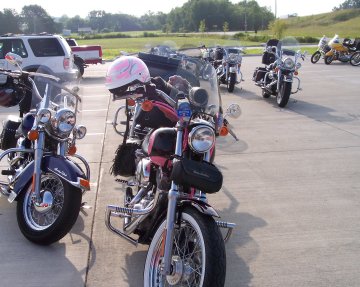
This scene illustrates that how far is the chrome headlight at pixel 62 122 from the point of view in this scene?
12.4 ft

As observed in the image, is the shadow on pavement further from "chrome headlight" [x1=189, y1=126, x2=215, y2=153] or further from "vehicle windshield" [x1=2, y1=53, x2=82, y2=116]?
"vehicle windshield" [x1=2, y1=53, x2=82, y2=116]

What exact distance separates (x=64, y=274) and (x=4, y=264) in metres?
0.54

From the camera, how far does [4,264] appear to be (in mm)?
3570

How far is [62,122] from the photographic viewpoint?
149 inches

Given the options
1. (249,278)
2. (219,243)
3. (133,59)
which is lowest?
(249,278)

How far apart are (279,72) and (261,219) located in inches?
271

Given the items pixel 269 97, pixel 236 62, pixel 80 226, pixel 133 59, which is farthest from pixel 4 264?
pixel 236 62

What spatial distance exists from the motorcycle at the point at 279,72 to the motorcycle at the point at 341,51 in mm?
9597

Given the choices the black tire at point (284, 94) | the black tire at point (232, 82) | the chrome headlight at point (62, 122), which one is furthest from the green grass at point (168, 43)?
the chrome headlight at point (62, 122)

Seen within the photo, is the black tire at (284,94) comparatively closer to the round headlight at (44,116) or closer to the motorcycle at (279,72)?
the motorcycle at (279,72)

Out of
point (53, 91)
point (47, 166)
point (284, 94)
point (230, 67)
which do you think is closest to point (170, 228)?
point (47, 166)

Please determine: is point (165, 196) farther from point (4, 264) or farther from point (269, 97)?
point (269, 97)

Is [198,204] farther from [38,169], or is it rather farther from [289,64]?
[289,64]

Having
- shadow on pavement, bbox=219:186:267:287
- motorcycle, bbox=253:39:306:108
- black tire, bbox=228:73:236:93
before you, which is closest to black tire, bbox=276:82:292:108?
motorcycle, bbox=253:39:306:108
